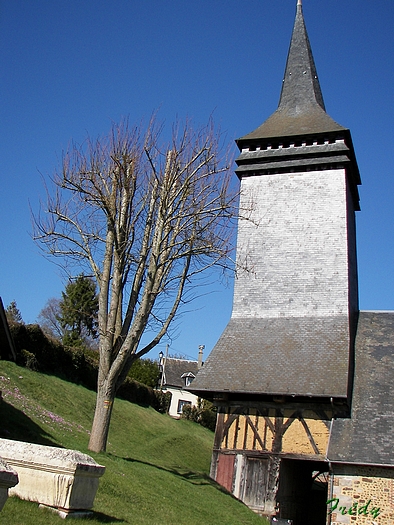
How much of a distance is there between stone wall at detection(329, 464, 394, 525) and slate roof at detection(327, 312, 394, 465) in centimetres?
35

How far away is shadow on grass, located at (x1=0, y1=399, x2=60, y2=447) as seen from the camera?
10.8 metres

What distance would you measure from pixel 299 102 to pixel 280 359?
437 inches

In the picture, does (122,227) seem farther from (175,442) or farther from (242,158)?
(175,442)

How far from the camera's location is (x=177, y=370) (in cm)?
3975

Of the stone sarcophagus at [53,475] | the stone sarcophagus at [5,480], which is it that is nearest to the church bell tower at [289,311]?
the stone sarcophagus at [53,475]

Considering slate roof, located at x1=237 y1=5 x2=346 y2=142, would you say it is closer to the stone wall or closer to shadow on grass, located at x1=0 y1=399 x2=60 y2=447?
the stone wall

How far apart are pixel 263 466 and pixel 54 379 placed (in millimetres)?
8824

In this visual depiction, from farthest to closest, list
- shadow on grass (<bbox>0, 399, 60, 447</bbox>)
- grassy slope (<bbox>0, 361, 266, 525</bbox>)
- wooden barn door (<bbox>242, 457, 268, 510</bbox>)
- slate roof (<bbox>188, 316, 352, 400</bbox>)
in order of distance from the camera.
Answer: slate roof (<bbox>188, 316, 352, 400</bbox>), wooden barn door (<bbox>242, 457, 268, 510</bbox>), shadow on grass (<bbox>0, 399, 60, 447</bbox>), grassy slope (<bbox>0, 361, 266, 525</bbox>)

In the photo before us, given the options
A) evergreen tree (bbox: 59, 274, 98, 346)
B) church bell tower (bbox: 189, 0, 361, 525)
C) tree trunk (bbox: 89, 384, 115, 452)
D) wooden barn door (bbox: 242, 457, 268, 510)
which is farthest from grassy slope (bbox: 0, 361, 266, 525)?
evergreen tree (bbox: 59, 274, 98, 346)

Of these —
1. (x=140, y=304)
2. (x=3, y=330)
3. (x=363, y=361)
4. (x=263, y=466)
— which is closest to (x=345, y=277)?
(x=363, y=361)

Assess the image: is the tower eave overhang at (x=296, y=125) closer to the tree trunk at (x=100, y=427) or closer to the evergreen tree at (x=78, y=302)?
the tree trunk at (x=100, y=427)

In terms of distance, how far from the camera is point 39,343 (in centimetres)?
1909

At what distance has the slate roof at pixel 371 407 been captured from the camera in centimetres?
1245

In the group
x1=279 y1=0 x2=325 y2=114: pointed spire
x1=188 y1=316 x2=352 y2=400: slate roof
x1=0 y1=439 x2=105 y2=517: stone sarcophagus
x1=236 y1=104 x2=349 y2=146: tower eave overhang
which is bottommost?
x1=0 y1=439 x2=105 y2=517: stone sarcophagus
